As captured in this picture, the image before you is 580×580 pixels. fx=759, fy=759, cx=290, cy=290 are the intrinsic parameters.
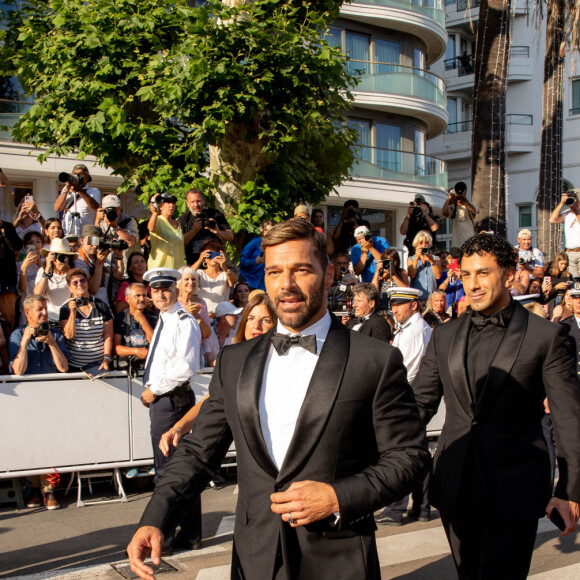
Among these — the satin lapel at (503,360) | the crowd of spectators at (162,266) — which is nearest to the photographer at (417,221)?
the crowd of spectators at (162,266)

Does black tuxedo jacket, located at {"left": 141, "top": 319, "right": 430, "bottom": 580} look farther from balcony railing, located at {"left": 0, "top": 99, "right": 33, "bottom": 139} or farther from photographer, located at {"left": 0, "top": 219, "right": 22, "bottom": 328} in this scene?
balcony railing, located at {"left": 0, "top": 99, "right": 33, "bottom": 139}

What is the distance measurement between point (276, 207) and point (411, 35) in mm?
20095

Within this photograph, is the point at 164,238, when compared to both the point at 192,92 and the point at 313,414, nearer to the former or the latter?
the point at 192,92

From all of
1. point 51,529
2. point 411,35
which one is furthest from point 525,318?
point 411,35

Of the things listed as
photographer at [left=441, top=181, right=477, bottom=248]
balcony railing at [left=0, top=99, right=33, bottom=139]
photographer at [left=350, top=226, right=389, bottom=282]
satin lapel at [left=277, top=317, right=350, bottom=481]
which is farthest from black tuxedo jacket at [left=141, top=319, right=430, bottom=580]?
balcony railing at [left=0, top=99, right=33, bottom=139]

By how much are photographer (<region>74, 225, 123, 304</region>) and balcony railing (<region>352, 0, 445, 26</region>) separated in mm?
20269

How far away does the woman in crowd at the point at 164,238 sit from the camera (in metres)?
9.21

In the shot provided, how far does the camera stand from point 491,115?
1323 cm

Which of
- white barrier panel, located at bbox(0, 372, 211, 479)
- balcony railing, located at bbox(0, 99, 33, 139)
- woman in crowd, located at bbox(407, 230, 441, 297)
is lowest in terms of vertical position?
white barrier panel, located at bbox(0, 372, 211, 479)

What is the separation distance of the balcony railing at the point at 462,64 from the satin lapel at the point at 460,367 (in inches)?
1371

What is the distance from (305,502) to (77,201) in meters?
8.87

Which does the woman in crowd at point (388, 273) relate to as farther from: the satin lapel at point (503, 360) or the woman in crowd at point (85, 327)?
the satin lapel at point (503, 360)

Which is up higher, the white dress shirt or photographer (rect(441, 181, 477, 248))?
photographer (rect(441, 181, 477, 248))

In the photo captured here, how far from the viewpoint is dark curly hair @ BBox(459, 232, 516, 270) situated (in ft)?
12.5
